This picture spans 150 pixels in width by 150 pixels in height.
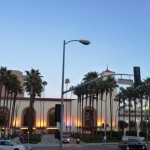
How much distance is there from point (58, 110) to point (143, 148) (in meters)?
23.1

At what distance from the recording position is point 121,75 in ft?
85.9

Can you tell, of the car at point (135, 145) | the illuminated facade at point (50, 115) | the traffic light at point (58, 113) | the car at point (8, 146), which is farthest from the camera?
the illuminated facade at point (50, 115)

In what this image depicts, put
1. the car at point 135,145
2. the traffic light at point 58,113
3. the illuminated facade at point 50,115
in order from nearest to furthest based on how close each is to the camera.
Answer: the traffic light at point 58,113
the car at point 135,145
the illuminated facade at point 50,115

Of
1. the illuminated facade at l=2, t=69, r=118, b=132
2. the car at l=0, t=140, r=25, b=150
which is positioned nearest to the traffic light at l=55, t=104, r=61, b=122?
the car at l=0, t=140, r=25, b=150

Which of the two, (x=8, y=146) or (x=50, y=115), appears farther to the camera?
(x=50, y=115)

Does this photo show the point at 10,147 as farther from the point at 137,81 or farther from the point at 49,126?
the point at 49,126

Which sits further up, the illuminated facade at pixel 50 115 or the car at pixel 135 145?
the illuminated facade at pixel 50 115

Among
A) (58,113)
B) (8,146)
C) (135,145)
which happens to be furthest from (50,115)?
(58,113)

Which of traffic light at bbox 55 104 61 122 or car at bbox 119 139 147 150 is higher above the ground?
traffic light at bbox 55 104 61 122

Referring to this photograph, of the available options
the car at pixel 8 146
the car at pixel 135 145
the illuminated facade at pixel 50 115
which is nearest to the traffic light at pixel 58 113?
the car at pixel 8 146

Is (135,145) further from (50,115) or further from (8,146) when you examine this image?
(50,115)

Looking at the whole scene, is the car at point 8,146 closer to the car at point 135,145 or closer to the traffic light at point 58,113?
the traffic light at point 58,113

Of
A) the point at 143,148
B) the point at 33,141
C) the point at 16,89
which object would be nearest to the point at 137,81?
the point at 143,148

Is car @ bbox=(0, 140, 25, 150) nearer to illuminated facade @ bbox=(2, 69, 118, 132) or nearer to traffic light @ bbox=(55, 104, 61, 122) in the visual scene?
traffic light @ bbox=(55, 104, 61, 122)
